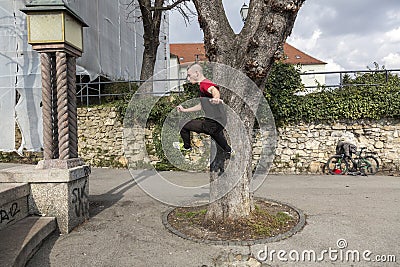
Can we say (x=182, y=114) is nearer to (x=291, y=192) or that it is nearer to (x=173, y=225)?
(x=173, y=225)

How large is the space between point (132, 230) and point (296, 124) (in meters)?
6.39

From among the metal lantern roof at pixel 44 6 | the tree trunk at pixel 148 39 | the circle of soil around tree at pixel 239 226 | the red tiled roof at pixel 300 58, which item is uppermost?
the red tiled roof at pixel 300 58

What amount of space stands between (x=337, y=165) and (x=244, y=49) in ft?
20.3

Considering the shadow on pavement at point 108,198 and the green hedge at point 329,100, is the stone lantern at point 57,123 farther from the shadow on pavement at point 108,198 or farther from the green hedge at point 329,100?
the green hedge at point 329,100

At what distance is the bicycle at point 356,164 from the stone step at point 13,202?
7710 millimetres

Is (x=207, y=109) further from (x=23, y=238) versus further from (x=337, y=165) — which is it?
(x=337, y=165)

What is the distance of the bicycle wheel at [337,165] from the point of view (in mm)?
8812

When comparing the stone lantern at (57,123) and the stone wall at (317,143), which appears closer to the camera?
the stone lantern at (57,123)

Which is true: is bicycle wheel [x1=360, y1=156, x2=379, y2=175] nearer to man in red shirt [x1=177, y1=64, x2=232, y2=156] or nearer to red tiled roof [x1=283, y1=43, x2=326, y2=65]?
man in red shirt [x1=177, y1=64, x2=232, y2=156]

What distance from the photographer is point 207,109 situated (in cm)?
359

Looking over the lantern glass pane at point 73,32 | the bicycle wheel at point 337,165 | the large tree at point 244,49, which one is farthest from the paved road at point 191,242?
the lantern glass pane at point 73,32

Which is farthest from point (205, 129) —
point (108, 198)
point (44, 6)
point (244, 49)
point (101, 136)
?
point (101, 136)

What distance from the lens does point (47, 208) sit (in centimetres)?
416

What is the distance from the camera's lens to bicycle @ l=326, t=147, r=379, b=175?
8.77 meters
